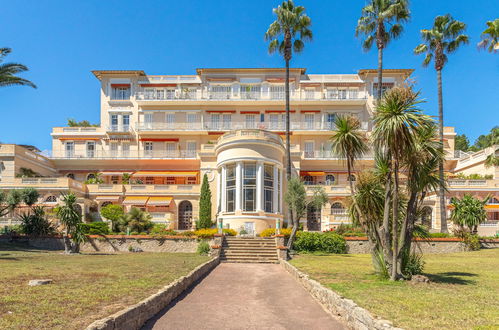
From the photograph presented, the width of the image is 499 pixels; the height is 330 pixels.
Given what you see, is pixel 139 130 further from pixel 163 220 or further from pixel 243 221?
pixel 243 221

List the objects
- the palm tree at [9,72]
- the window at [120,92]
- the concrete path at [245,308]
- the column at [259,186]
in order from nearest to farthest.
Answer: the concrete path at [245,308], the palm tree at [9,72], the column at [259,186], the window at [120,92]

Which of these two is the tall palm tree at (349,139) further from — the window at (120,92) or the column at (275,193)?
the window at (120,92)

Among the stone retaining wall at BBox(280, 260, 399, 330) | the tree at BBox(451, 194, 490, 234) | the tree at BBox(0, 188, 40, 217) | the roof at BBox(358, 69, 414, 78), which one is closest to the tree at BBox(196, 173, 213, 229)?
the tree at BBox(0, 188, 40, 217)

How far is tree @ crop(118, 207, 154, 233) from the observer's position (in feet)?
93.9

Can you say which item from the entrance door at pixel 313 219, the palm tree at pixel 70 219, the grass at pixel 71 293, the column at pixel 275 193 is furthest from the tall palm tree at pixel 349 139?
the entrance door at pixel 313 219

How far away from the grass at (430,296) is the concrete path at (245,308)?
1.01m

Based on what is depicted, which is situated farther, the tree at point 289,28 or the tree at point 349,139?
the tree at point 289,28

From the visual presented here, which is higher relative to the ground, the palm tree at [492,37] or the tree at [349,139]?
the palm tree at [492,37]

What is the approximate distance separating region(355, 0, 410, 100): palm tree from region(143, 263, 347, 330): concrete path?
72.2 ft

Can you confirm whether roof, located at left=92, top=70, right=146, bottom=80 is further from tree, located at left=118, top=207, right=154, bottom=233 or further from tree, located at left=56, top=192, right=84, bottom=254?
tree, located at left=56, top=192, right=84, bottom=254

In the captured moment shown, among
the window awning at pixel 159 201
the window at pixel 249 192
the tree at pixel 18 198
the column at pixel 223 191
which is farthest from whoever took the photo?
the window awning at pixel 159 201

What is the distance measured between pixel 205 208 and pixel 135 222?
6.19 m

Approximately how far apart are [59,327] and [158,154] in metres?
39.6

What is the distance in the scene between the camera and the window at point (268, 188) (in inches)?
1207
